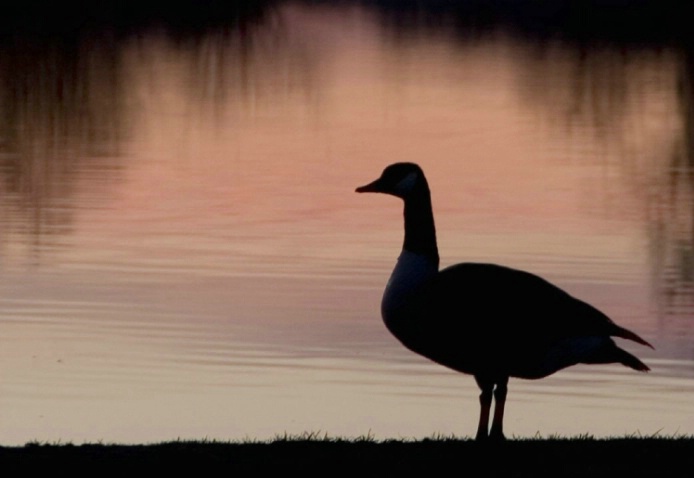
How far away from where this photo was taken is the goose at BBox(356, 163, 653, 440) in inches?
460

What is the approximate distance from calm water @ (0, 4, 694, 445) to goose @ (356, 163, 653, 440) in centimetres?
407

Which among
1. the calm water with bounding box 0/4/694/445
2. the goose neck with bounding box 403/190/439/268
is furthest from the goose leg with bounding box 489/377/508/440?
the calm water with bounding box 0/4/694/445

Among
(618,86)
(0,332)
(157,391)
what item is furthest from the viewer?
(618,86)

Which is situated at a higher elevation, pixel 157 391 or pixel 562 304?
pixel 562 304

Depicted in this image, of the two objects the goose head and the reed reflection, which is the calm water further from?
the goose head

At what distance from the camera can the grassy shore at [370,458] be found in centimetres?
1068

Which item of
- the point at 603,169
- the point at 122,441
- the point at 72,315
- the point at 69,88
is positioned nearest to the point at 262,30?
the point at 69,88

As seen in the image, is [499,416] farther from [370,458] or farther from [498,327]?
[370,458]

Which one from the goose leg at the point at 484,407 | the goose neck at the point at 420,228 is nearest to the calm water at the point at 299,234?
the goose neck at the point at 420,228

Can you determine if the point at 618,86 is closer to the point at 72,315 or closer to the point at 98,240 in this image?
the point at 98,240

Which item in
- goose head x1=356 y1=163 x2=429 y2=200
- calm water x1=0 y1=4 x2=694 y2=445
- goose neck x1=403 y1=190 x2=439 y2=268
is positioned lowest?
calm water x1=0 y1=4 x2=694 y2=445

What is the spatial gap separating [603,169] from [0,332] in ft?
70.0

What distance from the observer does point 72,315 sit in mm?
20969

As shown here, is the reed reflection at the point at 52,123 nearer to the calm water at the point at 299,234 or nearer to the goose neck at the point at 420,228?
the calm water at the point at 299,234
